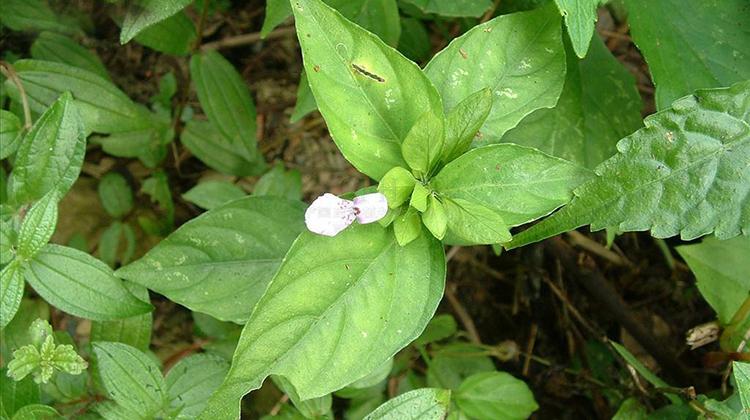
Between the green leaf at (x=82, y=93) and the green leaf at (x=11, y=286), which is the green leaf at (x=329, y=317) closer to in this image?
the green leaf at (x=11, y=286)

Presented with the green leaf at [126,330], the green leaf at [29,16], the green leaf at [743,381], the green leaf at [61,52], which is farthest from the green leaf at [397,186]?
the green leaf at [29,16]

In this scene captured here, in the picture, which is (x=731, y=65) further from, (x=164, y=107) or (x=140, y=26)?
(x=164, y=107)

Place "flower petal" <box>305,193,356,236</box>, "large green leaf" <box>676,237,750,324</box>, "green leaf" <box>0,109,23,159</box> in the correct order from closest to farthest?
1. "flower petal" <box>305,193,356,236</box>
2. "green leaf" <box>0,109,23,159</box>
3. "large green leaf" <box>676,237,750,324</box>

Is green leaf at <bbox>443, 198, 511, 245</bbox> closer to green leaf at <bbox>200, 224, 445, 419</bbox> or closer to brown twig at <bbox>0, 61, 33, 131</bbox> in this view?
green leaf at <bbox>200, 224, 445, 419</bbox>

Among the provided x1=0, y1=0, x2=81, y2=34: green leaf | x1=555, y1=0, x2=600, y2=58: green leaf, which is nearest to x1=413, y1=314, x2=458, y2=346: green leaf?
x1=555, y1=0, x2=600, y2=58: green leaf

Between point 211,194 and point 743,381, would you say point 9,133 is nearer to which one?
point 211,194
